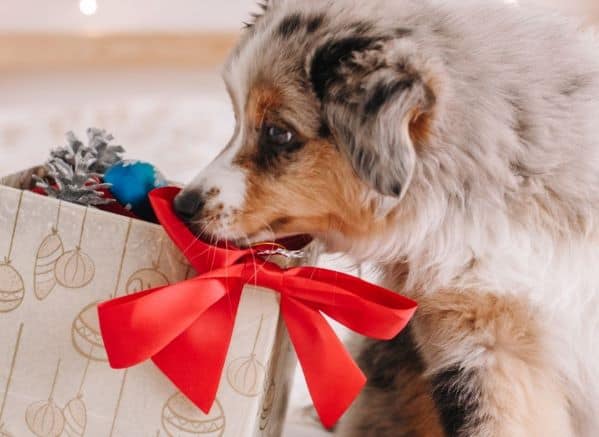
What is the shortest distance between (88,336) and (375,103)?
0.44 m

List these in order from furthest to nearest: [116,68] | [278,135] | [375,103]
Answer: [116,68], [278,135], [375,103]

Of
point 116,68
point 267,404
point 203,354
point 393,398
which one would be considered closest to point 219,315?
point 203,354

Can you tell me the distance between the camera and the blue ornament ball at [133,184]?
104 cm

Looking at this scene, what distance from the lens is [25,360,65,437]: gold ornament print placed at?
0.97 m

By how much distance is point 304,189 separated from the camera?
984 millimetres

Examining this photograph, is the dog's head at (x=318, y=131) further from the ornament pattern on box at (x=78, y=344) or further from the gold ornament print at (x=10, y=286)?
the gold ornament print at (x=10, y=286)

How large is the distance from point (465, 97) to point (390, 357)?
1.54ft

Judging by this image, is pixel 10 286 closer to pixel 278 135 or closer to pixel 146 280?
pixel 146 280

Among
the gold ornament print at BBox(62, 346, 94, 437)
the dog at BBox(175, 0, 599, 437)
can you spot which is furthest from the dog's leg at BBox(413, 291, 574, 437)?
the gold ornament print at BBox(62, 346, 94, 437)

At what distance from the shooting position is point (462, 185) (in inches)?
38.6

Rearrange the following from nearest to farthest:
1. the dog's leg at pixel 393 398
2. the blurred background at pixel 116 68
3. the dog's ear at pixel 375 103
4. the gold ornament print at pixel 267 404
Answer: the dog's ear at pixel 375 103, the gold ornament print at pixel 267 404, the dog's leg at pixel 393 398, the blurred background at pixel 116 68

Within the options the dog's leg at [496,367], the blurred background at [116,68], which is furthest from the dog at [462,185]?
the blurred background at [116,68]

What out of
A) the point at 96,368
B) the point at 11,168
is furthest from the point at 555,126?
the point at 11,168

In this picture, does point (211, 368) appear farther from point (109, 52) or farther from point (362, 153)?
point (109, 52)
